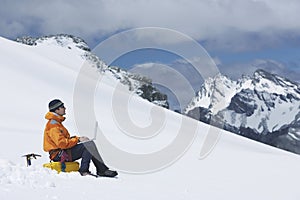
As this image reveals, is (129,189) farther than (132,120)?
No

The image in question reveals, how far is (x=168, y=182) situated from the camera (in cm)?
1143

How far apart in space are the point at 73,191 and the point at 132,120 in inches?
955

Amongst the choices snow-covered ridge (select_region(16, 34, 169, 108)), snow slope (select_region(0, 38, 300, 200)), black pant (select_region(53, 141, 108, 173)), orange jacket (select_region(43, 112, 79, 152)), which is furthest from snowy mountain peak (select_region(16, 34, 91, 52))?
orange jacket (select_region(43, 112, 79, 152))

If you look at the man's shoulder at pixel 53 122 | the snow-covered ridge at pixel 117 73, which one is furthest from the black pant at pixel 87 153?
the snow-covered ridge at pixel 117 73

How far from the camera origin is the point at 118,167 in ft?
43.1

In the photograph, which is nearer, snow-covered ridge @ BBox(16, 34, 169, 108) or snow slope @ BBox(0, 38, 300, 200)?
snow slope @ BBox(0, 38, 300, 200)

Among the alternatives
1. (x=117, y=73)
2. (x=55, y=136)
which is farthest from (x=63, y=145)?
(x=117, y=73)

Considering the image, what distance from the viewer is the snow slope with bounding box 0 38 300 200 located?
8500 millimetres

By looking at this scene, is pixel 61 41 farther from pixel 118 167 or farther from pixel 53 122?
pixel 53 122

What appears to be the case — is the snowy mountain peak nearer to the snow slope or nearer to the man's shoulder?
the snow slope

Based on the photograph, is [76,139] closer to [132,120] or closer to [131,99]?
[132,120]

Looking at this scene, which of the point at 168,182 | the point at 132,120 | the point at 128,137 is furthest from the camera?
the point at 132,120

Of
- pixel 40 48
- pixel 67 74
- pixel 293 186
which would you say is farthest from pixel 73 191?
pixel 40 48

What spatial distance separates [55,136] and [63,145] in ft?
0.84
